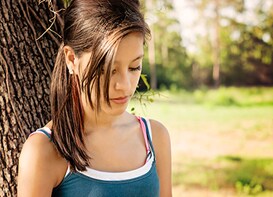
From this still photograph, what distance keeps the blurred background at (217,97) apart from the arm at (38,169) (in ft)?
2.96

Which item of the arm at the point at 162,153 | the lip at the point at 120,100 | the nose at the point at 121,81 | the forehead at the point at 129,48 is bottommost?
the arm at the point at 162,153

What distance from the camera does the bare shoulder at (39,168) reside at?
1.46 metres

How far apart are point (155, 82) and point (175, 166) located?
9.66m

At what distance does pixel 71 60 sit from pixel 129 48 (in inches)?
8.1

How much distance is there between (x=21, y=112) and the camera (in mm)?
1851

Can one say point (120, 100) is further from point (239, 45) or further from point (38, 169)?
point (239, 45)

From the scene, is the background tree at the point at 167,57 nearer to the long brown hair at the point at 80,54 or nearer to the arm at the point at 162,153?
the arm at the point at 162,153

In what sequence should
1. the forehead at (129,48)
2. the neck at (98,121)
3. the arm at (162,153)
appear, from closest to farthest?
the forehead at (129,48) → the neck at (98,121) → the arm at (162,153)

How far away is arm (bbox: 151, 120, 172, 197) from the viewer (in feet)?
5.75

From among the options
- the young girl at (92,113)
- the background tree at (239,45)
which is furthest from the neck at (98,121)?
the background tree at (239,45)

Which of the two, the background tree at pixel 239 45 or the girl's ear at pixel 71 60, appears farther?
the background tree at pixel 239 45

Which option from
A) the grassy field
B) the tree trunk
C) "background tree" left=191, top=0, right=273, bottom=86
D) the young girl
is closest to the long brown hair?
the young girl

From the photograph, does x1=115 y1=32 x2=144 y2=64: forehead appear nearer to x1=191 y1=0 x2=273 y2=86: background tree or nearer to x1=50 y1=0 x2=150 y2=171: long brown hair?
x1=50 y1=0 x2=150 y2=171: long brown hair

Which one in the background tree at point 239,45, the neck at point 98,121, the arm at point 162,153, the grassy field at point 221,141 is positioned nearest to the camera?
the neck at point 98,121
